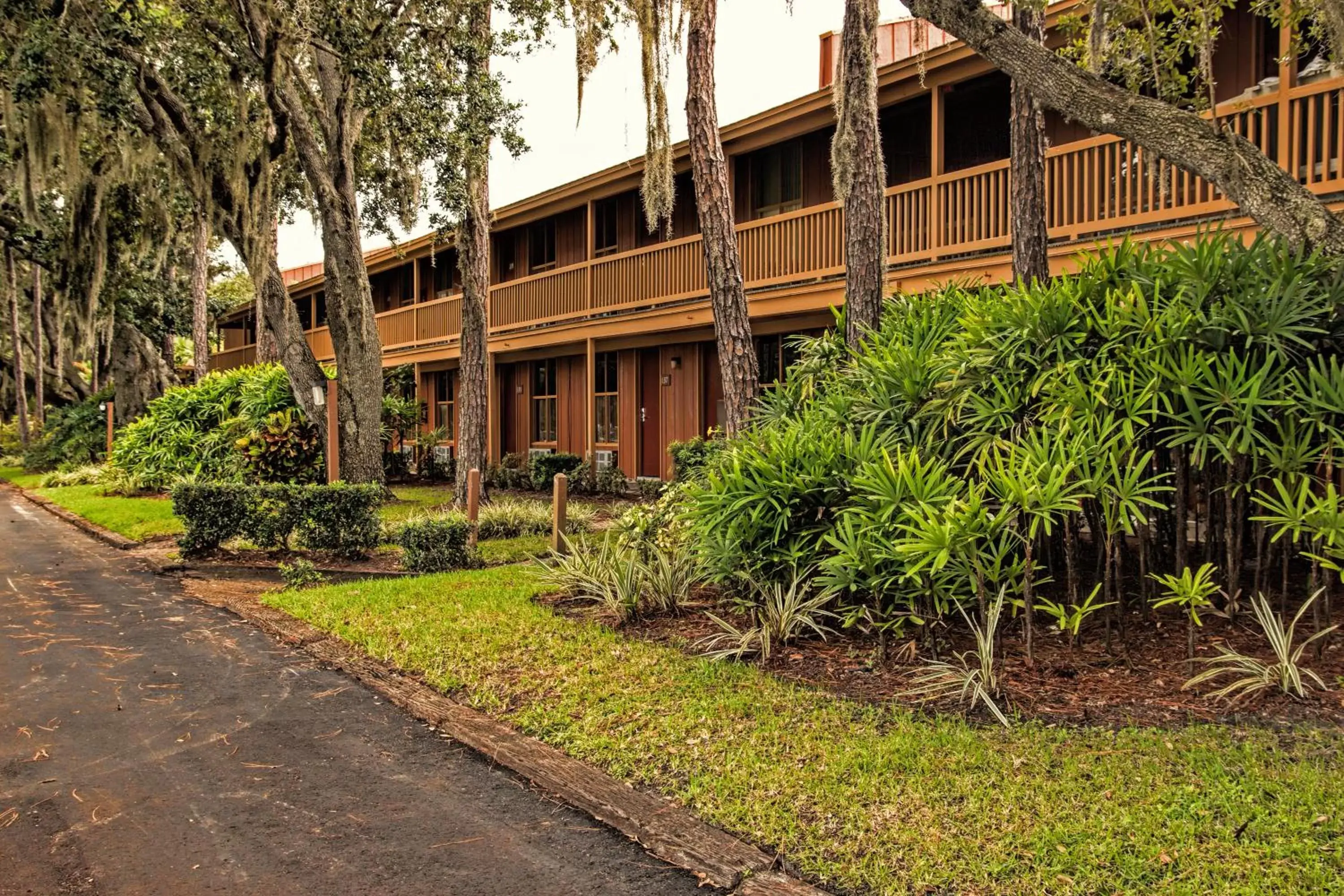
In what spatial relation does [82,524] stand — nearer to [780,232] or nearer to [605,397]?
[605,397]

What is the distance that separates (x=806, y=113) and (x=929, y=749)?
12.1 m

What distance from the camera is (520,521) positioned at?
43.3 ft

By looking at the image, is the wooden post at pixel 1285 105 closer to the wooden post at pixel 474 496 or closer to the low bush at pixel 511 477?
the wooden post at pixel 474 496

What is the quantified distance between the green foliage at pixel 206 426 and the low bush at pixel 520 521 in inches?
205

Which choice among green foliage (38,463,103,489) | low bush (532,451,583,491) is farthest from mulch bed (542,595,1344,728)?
green foliage (38,463,103,489)

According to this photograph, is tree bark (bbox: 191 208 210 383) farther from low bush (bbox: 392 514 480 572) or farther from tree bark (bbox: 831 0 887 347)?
tree bark (bbox: 831 0 887 347)

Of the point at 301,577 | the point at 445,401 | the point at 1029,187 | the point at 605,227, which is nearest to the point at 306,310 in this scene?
the point at 445,401

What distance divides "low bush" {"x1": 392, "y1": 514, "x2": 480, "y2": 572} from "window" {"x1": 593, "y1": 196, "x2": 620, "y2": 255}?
38.3 feet

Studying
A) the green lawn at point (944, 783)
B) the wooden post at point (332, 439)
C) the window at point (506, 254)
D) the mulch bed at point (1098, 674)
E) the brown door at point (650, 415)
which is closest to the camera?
the green lawn at point (944, 783)

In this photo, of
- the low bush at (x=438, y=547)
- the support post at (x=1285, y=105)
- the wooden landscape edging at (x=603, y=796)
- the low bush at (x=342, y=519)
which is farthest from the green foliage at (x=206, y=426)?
the support post at (x=1285, y=105)

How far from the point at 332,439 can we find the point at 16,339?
2657 centimetres

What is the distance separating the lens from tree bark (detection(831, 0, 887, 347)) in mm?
8633

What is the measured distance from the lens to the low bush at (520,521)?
12.8m

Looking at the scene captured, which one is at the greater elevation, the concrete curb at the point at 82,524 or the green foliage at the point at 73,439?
the green foliage at the point at 73,439
